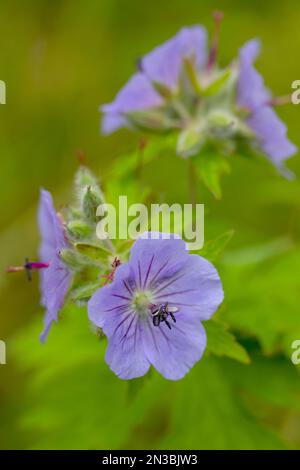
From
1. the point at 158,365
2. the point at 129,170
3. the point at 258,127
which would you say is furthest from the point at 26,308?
the point at 158,365

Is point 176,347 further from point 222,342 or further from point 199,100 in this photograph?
point 199,100

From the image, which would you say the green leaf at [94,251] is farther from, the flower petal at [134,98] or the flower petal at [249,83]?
the flower petal at [249,83]

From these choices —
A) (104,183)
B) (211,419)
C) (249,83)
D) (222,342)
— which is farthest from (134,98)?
(211,419)

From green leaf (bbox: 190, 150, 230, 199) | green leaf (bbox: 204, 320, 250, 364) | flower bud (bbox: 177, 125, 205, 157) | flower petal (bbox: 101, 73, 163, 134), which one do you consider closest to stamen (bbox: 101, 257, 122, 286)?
green leaf (bbox: 204, 320, 250, 364)

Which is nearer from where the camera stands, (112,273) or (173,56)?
(112,273)

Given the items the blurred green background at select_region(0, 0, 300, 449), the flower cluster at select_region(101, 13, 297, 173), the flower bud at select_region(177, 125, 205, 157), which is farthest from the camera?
the blurred green background at select_region(0, 0, 300, 449)

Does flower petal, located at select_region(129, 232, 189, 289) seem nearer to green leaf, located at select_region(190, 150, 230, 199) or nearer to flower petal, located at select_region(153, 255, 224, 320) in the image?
flower petal, located at select_region(153, 255, 224, 320)

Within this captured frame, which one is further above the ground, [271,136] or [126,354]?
[271,136]

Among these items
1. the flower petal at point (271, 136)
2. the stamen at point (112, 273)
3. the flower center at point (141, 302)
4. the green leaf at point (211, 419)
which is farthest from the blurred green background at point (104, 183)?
the stamen at point (112, 273)

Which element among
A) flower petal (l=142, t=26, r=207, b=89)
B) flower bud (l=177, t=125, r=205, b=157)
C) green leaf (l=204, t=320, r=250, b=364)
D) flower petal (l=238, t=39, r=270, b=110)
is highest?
flower petal (l=142, t=26, r=207, b=89)
